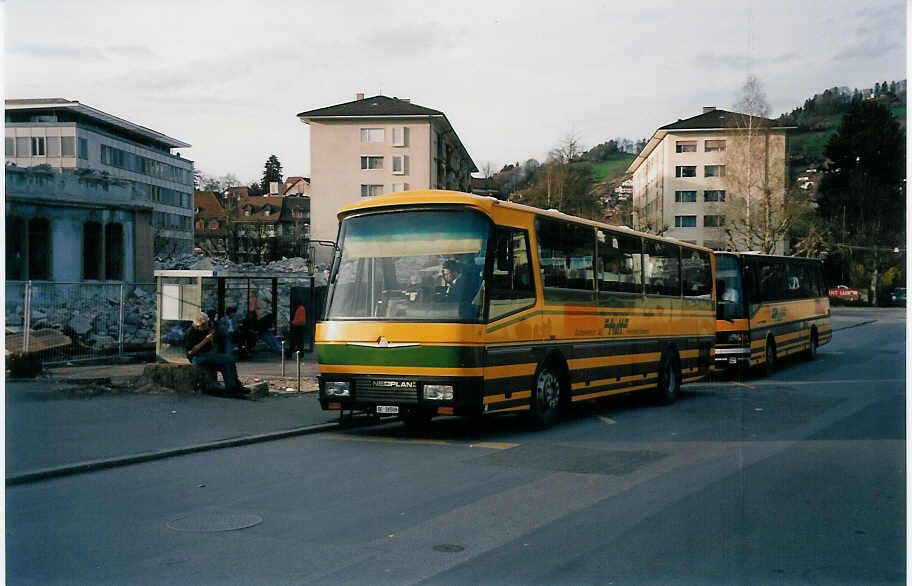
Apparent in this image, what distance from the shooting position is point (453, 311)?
11133 millimetres

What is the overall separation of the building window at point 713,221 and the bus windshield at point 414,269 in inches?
632

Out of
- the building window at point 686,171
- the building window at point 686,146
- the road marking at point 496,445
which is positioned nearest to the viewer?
the road marking at point 496,445

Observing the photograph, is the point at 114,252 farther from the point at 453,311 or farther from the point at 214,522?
the point at 214,522

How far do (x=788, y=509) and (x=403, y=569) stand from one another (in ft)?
11.5

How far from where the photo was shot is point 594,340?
14.1 metres

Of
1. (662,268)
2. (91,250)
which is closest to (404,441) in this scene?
(662,268)

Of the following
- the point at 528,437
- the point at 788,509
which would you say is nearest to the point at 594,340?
the point at 528,437

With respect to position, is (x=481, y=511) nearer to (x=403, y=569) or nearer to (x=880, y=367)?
(x=403, y=569)

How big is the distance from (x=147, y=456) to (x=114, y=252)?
74.5ft

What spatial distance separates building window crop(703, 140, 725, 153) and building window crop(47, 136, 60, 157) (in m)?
22.0

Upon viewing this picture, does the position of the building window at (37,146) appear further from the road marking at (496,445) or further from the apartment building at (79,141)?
the road marking at (496,445)

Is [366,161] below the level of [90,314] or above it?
above

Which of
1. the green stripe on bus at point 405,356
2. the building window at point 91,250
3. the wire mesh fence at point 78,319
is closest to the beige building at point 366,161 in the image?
the building window at point 91,250

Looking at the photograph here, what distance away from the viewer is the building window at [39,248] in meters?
26.9
